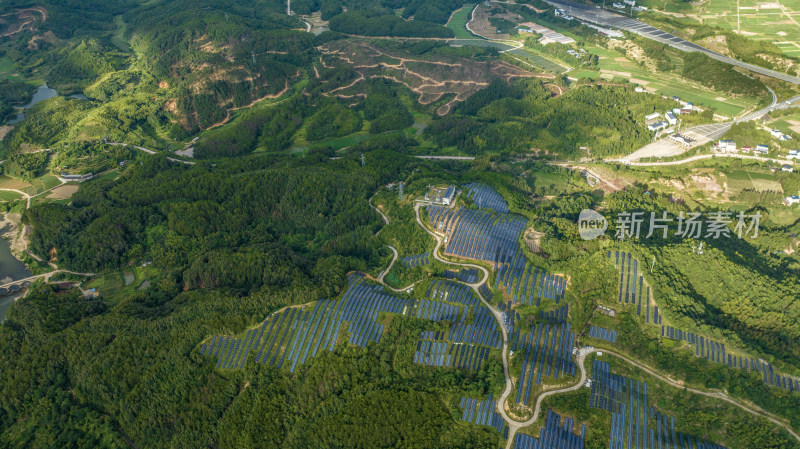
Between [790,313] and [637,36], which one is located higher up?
[637,36]

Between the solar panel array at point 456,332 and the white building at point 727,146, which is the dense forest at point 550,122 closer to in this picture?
the white building at point 727,146

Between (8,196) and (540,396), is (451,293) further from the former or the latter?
(8,196)

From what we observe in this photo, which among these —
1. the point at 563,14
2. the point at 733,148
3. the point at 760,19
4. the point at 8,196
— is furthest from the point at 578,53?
the point at 8,196

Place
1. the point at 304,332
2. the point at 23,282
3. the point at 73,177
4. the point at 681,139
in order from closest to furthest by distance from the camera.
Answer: the point at 304,332, the point at 23,282, the point at 681,139, the point at 73,177

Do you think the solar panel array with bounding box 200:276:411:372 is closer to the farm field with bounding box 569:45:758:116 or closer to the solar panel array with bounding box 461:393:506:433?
the solar panel array with bounding box 461:393:506:433

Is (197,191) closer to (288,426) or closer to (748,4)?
(288,426)

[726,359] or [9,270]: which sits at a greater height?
[726,359]

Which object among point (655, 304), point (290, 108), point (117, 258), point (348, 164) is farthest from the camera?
point (290, 108)

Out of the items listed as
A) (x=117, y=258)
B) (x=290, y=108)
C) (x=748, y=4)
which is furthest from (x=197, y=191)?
(x=748, y=4)

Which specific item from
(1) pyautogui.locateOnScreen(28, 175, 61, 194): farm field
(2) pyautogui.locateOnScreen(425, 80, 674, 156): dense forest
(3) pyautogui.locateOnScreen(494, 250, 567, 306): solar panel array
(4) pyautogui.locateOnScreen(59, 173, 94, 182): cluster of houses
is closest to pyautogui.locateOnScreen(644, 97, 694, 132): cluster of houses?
(2) pyautogui.locateOnScreen(425, 80, 674, 156): dense forest
